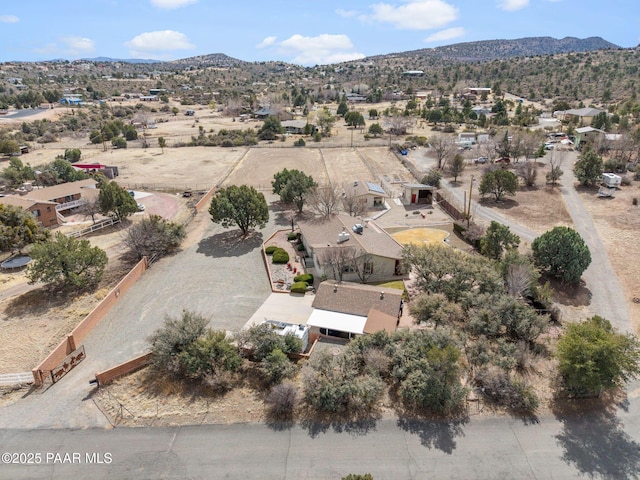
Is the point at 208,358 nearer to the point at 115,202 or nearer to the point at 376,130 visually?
the point at 115,202

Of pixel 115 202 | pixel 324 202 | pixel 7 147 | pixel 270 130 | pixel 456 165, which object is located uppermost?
pixel 7 147

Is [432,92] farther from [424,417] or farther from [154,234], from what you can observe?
[424,417]

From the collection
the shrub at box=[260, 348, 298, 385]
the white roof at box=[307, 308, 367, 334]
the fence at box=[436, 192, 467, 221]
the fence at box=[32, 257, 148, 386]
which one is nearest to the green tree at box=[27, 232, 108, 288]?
the fence at box=[32, 257, 148, 386]

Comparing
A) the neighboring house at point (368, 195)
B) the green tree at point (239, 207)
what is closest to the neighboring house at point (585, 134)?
the neighboring house at point (368, 195)

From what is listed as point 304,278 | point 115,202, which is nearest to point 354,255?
point 304,278

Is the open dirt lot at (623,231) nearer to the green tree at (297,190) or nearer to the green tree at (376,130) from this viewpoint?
the green tree at (297,190)
